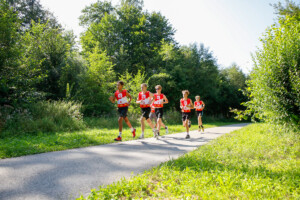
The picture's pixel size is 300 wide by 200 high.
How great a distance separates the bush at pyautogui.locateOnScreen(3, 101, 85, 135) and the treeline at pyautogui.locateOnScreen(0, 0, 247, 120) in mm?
683

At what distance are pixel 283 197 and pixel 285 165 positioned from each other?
5.91ft

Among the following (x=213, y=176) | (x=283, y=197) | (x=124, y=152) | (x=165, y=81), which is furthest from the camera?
(x=165, y=81)

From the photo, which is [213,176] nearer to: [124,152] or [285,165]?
[285,165]

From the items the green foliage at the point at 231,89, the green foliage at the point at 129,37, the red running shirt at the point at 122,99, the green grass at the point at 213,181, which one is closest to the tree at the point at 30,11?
the green foliage at the point at 129,37

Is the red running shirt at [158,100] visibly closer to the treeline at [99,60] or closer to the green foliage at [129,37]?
the treeline at [99,60]

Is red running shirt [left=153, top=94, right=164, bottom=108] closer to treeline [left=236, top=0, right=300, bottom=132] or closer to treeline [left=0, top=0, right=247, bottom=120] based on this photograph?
treeline [left=236, top=0, right=300, bottom=132]

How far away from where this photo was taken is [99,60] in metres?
17.3

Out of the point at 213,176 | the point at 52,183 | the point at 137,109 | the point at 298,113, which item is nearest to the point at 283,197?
the point at 213,176

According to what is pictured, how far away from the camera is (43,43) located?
1571cm

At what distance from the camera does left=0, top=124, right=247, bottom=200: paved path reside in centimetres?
281

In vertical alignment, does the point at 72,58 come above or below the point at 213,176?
above

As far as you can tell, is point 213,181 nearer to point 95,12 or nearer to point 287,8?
point 287,8

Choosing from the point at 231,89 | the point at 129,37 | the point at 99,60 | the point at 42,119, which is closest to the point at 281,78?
the point at 42,119

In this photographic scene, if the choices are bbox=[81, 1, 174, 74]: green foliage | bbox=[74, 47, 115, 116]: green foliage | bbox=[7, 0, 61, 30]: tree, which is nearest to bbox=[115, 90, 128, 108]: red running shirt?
bbox=[74, 47, 115, 116]: green foliage
